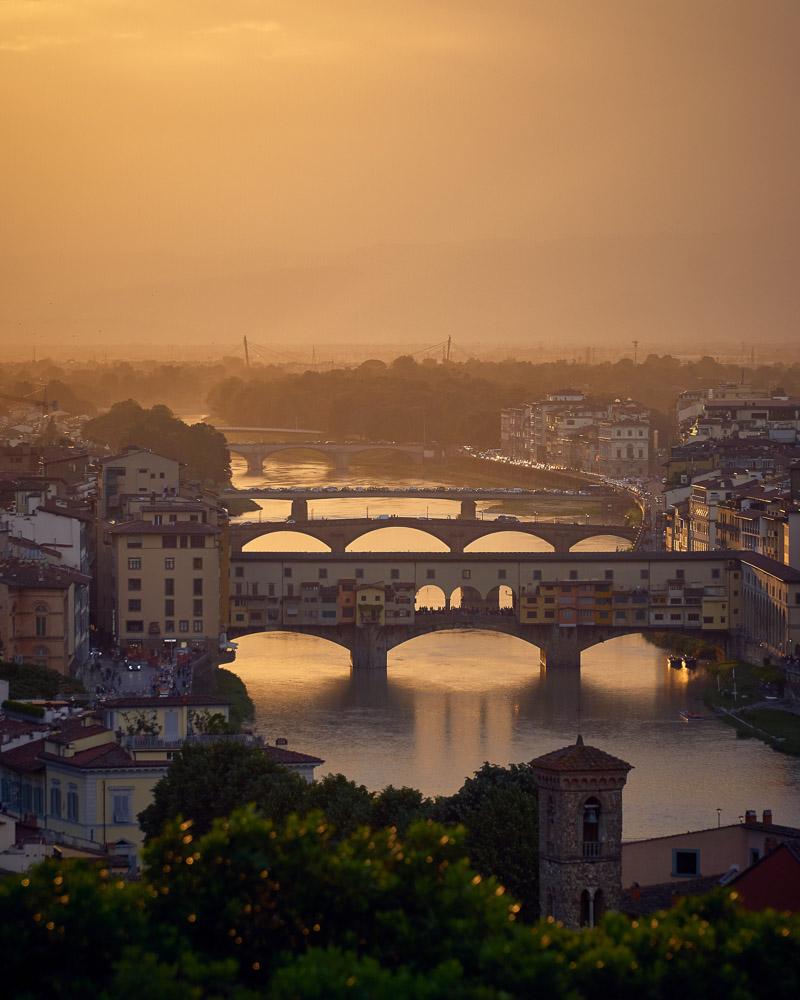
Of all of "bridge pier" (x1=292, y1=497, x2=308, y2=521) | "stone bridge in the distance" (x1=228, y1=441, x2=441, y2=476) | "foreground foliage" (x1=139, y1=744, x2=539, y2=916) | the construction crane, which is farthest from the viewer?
the construction crane

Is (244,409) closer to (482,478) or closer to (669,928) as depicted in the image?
(482,478)

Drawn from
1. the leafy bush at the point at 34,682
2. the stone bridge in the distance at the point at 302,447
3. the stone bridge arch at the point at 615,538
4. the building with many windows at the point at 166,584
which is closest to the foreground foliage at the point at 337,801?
the leafy bush at the point at 34,682

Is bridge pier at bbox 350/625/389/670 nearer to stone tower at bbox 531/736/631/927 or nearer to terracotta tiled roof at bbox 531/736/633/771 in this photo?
terracotta tiled roof at bbox 531/736/633/771

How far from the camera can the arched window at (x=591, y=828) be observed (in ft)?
40.6

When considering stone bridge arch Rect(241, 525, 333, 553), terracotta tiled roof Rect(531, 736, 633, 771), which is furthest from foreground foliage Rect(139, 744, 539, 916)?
stone bridge arch Rect(241, 525, 333, 553)

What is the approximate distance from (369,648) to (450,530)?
9.96 meters

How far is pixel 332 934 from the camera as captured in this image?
9.92m

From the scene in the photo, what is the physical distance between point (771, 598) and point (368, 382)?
59609 millimetres

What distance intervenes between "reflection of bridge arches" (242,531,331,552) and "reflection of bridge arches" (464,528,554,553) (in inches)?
83.7

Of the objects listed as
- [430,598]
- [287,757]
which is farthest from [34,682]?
[430,598]

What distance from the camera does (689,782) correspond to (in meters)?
20.4

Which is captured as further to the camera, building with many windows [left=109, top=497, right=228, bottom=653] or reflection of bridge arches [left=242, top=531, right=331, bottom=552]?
reflection of bridge arches [left=242, top=531, right=331, bottom=552]

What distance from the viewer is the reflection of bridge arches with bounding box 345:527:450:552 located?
3972 centimetres

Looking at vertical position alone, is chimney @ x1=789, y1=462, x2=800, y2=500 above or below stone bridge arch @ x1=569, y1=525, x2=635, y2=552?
above
